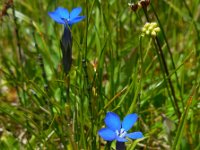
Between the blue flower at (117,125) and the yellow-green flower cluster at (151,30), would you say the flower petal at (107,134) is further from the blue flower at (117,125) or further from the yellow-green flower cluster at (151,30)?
the yellow-green flower cluster at (151,30)

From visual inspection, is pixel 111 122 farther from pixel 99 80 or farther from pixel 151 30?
pixel 99 80

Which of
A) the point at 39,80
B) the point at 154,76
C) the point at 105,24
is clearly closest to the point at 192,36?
the point at 154,76

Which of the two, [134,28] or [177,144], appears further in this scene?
[134,28]

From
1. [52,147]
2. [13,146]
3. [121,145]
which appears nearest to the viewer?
[121,145]

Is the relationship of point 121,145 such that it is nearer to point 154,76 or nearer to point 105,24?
point 105,24

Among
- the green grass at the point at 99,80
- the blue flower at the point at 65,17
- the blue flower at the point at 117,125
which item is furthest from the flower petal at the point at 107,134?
the blue flower at the point at 65,17

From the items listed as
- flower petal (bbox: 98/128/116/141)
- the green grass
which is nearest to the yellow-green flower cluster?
the green grass
